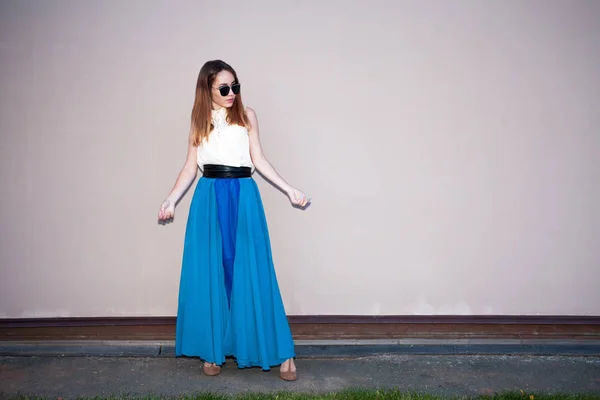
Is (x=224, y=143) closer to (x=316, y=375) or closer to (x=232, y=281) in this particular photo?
(x=232, y=281)

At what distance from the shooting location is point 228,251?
4.19 meters

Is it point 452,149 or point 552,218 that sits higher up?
point 452,149

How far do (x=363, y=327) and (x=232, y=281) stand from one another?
112 centimetres

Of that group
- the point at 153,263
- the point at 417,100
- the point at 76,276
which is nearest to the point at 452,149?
the point at 417,100

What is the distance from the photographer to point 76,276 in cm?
467

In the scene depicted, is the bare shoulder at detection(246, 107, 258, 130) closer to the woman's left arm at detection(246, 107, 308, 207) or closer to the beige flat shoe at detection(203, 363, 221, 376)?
the woman's left arm at detection(246, 107, 308, 207)

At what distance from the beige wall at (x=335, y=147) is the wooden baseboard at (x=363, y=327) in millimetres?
67

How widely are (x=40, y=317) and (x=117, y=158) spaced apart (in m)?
1.30

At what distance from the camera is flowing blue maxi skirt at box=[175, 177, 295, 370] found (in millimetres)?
4121

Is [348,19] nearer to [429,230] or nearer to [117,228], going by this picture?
[429,230]

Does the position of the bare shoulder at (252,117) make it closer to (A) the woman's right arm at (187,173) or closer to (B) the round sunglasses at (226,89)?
(B) the round sunglasses at (226,89)

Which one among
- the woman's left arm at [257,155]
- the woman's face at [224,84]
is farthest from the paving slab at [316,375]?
the woman's face at [224,84]

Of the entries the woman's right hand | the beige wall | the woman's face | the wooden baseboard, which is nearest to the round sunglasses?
the woman's face

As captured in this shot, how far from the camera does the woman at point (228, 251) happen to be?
411 cm
